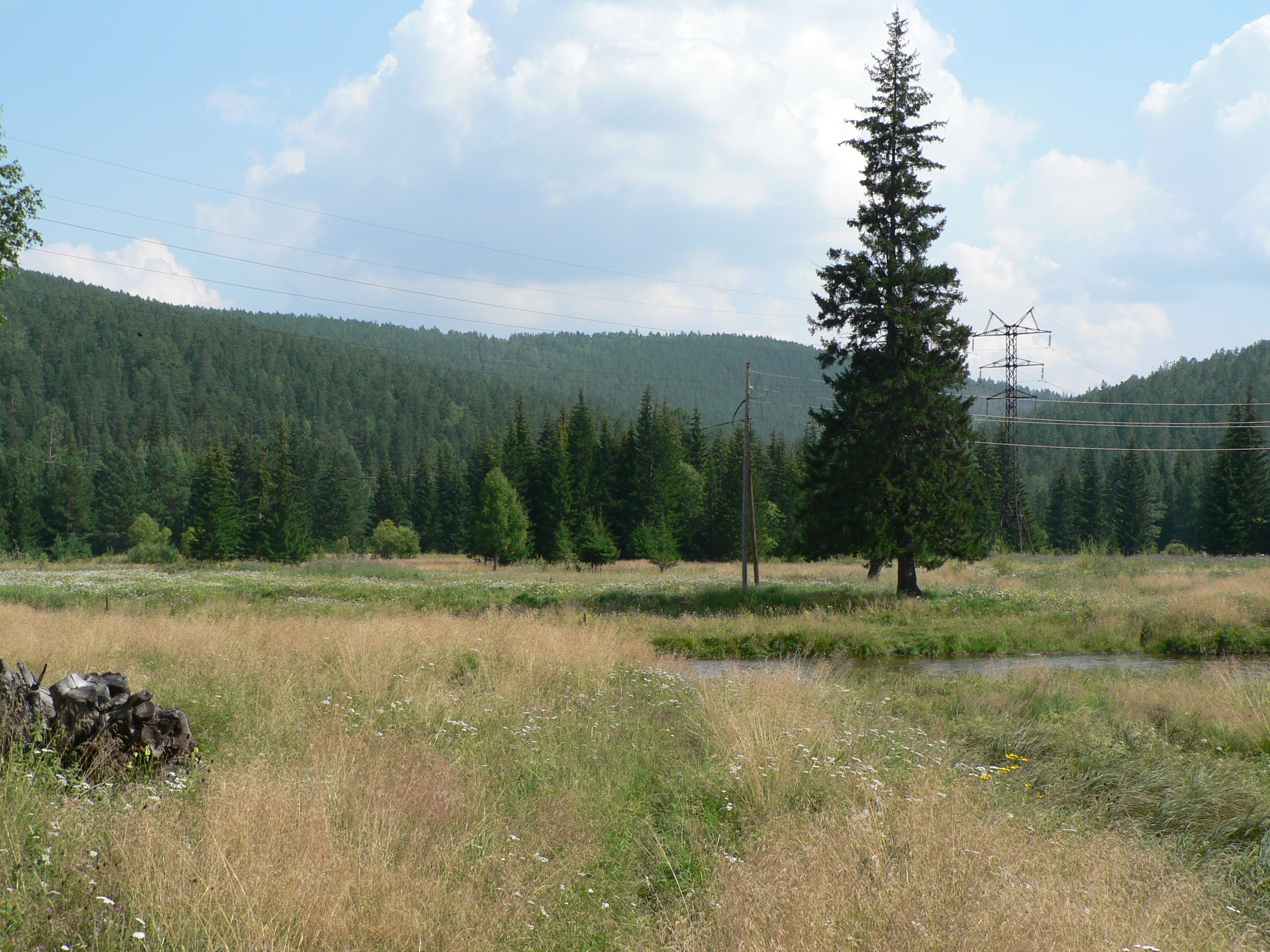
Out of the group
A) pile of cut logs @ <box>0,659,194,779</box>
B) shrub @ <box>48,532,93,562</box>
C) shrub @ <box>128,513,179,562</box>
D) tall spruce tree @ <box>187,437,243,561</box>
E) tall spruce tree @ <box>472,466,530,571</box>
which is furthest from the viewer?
shrub @ <box>48,532,93,562</box>

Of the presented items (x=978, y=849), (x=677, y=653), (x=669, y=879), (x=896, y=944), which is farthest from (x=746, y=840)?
(x=677, y=653)

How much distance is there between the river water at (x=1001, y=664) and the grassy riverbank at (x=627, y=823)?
6092 millimetres

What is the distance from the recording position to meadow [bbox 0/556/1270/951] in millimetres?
4109

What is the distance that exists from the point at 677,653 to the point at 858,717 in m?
11.6

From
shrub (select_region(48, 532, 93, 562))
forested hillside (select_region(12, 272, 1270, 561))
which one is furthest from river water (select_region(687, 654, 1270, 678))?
shrub (select_region(48, 532, 93, 562))

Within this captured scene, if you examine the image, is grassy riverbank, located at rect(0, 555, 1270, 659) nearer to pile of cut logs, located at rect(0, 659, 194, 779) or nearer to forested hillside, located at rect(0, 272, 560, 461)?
pile of cut logs, located at rect(0, 659, 194, 779)

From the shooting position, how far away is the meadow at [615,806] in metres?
4.11

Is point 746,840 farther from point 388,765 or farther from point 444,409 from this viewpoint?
point 444,409

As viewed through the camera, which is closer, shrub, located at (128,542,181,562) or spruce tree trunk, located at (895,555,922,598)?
spruce tree trunk, located at (895,555,922,598)

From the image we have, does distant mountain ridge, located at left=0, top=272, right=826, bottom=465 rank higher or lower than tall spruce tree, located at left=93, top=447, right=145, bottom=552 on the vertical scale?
higher

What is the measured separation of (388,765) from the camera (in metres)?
6.55

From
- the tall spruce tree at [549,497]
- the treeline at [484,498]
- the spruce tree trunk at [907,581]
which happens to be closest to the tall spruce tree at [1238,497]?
the treeline at [484,498]

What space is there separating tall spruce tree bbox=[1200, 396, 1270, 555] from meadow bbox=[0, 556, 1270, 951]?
57.4 metres

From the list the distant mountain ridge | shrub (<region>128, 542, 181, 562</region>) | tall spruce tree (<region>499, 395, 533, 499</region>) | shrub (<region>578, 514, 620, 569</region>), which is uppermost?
the distant mountain ridge
